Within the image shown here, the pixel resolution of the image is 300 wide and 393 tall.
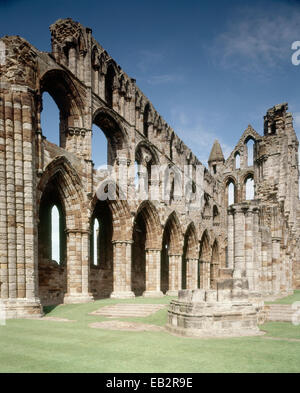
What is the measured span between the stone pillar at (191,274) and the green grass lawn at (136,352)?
20.0 metres

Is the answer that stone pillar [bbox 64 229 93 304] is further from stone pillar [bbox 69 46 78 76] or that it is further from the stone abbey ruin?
stone pillar [bbox 69 46 78 76]

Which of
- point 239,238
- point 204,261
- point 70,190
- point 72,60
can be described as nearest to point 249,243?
point 239,238

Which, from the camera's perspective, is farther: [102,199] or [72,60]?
[102,199]

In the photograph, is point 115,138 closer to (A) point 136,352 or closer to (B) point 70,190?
A: (B) point 70,190

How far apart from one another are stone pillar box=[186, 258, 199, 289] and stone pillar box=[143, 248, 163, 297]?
23.2ft

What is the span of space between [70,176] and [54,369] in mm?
11535

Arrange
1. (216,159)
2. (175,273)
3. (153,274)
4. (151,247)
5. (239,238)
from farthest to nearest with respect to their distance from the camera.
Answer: (216,159) → (175,273) → (151,247) → (153,274) → (239,238)

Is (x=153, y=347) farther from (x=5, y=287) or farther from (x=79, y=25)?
(x=79, y=25)

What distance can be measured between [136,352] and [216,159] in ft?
119

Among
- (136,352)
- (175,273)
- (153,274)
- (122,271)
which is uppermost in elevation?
(136,352)

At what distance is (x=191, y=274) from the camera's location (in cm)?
2988

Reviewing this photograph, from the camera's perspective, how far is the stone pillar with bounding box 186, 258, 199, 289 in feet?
96.7

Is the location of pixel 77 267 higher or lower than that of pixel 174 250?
higher

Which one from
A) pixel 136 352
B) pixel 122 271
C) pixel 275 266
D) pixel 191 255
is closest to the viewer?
pixel 136 352
